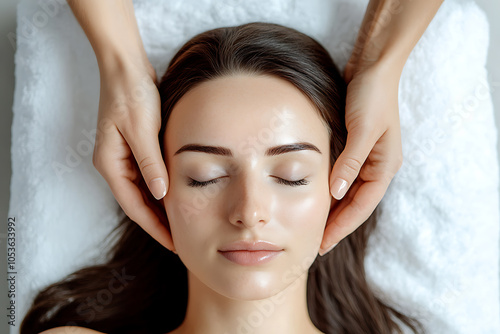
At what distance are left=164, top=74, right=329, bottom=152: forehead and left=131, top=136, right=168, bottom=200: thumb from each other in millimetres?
36

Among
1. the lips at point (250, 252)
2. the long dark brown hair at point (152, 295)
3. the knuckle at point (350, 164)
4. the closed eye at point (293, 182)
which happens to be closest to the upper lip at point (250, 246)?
the lips at point (250, 252)

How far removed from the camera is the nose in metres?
1.02

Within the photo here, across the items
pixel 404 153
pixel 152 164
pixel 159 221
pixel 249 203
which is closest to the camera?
pixel 249 203

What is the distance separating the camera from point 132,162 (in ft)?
4.11

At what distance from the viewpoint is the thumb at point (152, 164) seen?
112cm

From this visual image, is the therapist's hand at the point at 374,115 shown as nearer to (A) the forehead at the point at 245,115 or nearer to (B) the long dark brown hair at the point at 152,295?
(A) the forehead at the point at 245,115

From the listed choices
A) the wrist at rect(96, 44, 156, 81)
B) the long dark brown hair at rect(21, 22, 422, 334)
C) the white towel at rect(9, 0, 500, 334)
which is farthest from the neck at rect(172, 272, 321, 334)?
the wrist at rect(96, 44, 156, 81)

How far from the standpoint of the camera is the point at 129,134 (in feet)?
3.84

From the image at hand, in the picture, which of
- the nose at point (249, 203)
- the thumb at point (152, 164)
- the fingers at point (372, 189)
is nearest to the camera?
the nose at point (249, 203)

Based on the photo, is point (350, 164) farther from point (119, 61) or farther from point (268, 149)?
point (119, 61)

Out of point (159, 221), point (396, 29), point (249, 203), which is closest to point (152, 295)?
point (159, 221)

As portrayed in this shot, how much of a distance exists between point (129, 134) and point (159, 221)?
231 millimetres

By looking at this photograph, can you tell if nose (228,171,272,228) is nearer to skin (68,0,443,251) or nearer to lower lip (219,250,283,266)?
lower lip (219,250,283,266)

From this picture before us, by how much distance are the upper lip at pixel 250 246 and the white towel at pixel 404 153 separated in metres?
0.53
